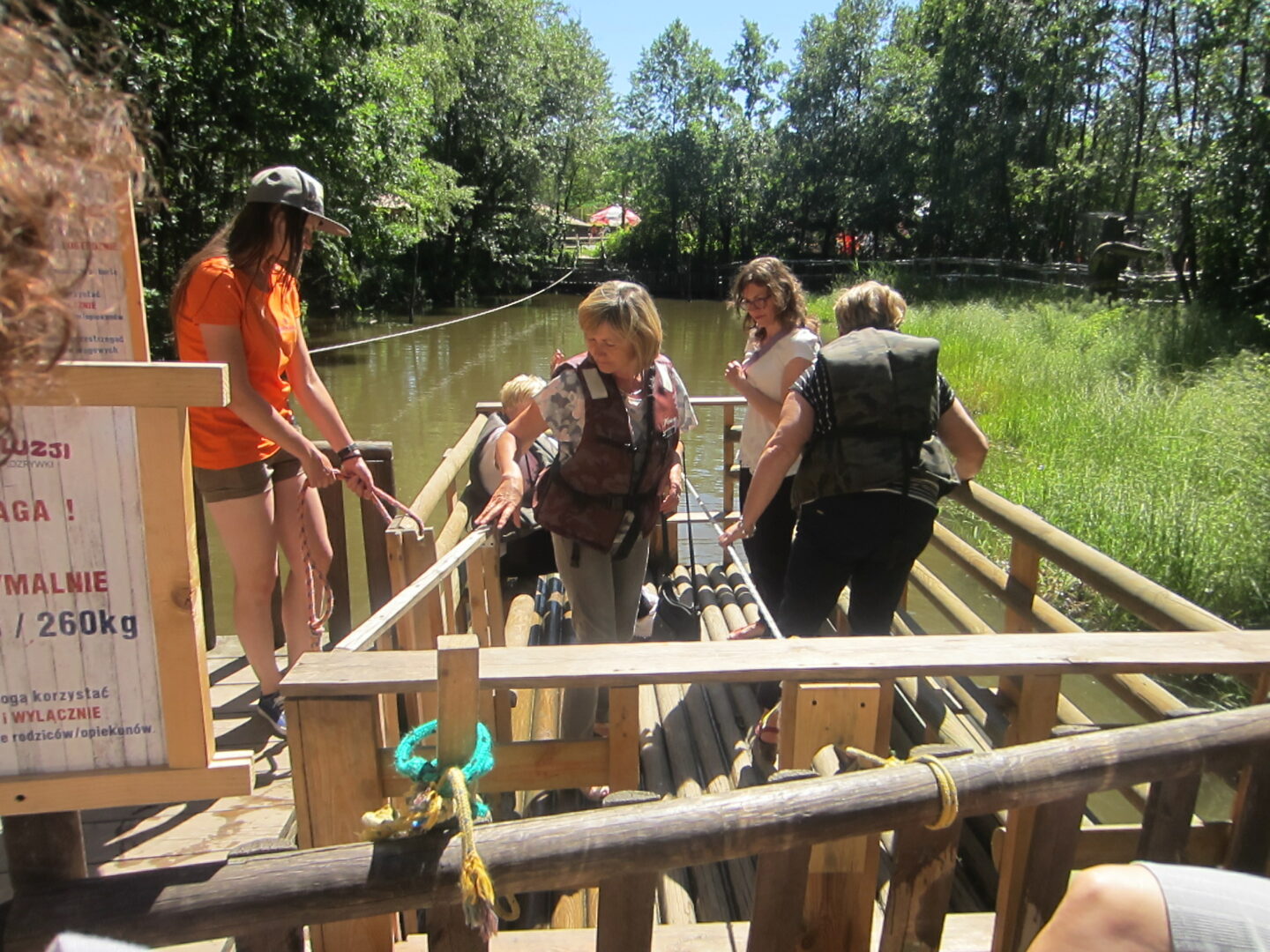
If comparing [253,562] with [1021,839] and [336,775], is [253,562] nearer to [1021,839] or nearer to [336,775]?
[336,775]

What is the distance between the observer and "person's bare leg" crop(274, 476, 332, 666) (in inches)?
116

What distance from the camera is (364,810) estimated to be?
1662 millimetres

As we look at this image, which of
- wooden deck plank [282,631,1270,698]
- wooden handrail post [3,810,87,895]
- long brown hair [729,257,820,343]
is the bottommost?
wooden handrail post [3,810,87,895]

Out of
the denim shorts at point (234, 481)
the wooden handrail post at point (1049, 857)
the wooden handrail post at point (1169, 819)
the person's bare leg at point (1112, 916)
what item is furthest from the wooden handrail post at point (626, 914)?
the denim shorts at point (234, 481)

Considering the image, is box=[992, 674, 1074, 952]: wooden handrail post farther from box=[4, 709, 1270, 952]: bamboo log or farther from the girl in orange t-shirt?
the girl in orange t-shirt

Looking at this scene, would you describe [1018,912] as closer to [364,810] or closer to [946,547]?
[364,810]

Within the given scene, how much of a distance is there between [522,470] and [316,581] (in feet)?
3.85

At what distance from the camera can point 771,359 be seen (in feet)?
11.5

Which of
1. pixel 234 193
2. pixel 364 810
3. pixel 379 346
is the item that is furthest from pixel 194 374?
pixel 379 346

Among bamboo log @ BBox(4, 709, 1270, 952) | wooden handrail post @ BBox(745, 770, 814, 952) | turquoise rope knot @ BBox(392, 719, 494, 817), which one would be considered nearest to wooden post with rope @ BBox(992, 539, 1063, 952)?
bamboo log @ BBox(4, 709, 1270, 952)

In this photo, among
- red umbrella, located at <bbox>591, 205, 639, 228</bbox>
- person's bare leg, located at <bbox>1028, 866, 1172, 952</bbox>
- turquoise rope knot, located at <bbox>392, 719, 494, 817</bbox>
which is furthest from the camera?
red umbrella, located at <bbox>591, 205, 639, 228</bbox>

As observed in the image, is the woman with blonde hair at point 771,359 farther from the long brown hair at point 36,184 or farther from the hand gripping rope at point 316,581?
the long brown hair at point 36,184

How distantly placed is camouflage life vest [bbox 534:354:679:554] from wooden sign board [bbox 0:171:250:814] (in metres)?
1.34

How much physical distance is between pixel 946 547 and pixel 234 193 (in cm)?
1467
